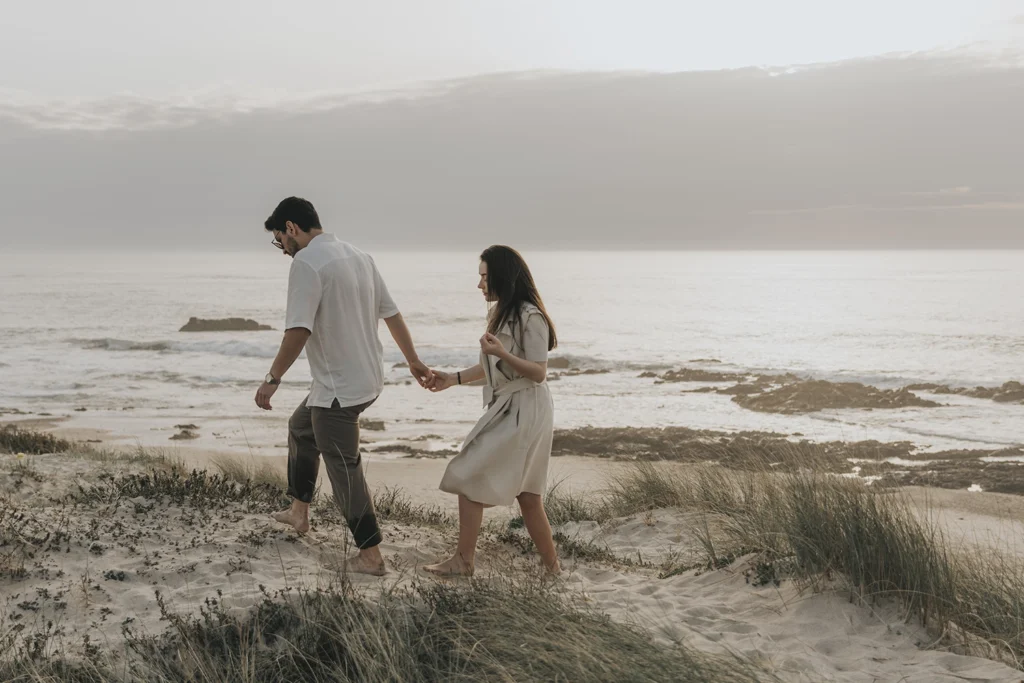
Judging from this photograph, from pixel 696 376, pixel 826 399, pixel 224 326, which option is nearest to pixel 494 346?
pixel 826 399

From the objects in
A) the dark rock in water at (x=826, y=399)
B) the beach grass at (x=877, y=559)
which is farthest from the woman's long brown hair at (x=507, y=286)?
the dark rock in water at (x=826, y=399)

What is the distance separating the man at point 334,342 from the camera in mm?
4785

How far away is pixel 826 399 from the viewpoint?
69.4ft

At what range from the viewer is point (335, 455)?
4.92 meters

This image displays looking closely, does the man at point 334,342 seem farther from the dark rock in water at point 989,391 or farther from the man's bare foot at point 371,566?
the dark rock in water at point 989,391

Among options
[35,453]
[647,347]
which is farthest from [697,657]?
[647,347]

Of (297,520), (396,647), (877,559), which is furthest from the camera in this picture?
(297,520)

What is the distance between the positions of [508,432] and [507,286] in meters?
0.85

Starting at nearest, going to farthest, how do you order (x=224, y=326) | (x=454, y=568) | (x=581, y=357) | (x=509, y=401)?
(x=509, y=401) → (x=454, y=568) → (x=581, y=357) → (x=224, y=326)

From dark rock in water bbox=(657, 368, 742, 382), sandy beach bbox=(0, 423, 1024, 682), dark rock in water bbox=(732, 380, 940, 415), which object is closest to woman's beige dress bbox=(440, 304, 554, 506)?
sandy beach bbox=(0, 423, 1024, 682)

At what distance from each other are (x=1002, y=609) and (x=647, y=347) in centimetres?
3511

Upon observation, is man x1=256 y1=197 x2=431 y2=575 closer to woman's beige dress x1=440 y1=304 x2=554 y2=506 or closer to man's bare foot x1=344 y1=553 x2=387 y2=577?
man's bare foot x1=344 y1=553 x2=387 y2=577

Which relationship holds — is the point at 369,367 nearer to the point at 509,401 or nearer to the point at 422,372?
the point at 422,372

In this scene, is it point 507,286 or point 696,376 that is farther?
point 696,376
